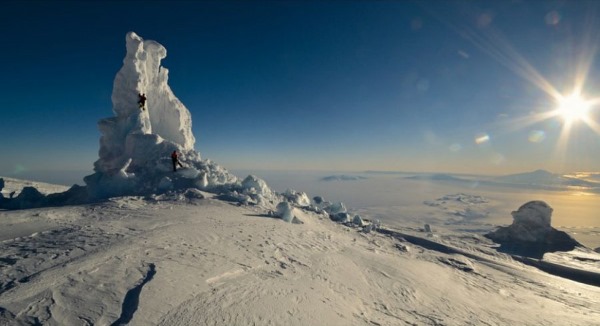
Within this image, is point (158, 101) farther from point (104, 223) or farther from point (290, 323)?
point (290, 323)

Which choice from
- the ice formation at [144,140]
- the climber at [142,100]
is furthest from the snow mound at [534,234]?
the climber at [142,100]

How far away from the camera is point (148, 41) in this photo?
2998 centimetres

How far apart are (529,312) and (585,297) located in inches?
324

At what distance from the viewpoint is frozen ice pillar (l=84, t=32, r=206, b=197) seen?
26.4 m

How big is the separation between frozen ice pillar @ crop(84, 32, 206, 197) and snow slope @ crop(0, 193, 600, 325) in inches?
234

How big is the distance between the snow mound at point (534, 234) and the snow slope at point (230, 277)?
23915 mm

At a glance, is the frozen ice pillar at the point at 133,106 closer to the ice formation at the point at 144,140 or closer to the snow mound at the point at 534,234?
the ice formation at the point at 144,140

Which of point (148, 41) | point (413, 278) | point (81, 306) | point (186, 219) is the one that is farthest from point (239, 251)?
point (148, 41)

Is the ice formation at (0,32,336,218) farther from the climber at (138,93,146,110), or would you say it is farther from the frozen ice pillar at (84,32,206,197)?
the climber at (138,93,146,110)

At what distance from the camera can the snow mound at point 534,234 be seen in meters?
42.4

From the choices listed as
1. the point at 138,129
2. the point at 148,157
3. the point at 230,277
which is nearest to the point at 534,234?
the point at 230,277

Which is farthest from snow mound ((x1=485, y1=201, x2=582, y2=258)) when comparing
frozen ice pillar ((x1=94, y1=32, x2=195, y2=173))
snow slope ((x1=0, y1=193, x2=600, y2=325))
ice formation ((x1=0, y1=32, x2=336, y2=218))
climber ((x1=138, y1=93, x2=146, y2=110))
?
climber ((x1=138, y1=93, x2=146, y2=110))

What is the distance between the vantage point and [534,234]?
148ft

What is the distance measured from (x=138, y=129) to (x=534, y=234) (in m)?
53.6
